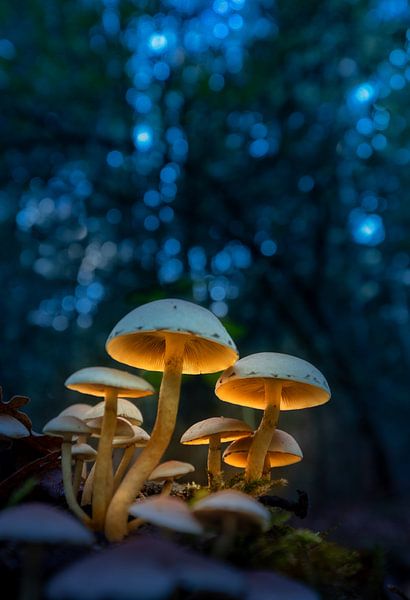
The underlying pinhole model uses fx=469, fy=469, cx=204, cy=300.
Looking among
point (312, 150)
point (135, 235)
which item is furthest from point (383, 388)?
point (135, 235)

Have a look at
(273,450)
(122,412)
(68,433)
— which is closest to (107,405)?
(68,433)

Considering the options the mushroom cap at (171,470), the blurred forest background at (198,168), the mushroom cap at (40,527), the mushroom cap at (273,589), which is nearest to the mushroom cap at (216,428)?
the mushroom cap at (171,470)

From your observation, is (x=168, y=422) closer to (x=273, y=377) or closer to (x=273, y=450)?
(x=273, y=377)

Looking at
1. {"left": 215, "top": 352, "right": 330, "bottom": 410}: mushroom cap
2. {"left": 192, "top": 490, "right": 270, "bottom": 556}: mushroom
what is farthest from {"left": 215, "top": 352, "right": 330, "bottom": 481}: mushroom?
{"left": 192, "top": 490, "right": 270, "bottom": 556}: mushroom

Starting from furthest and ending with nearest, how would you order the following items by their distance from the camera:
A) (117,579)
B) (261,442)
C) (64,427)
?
1. (261,442)
2. (64,427)
3. (117,579)

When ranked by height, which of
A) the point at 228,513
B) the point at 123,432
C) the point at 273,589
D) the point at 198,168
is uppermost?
the point at 198,168

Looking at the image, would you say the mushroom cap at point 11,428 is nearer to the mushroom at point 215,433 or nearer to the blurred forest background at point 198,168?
the mushroom at point 215,433
